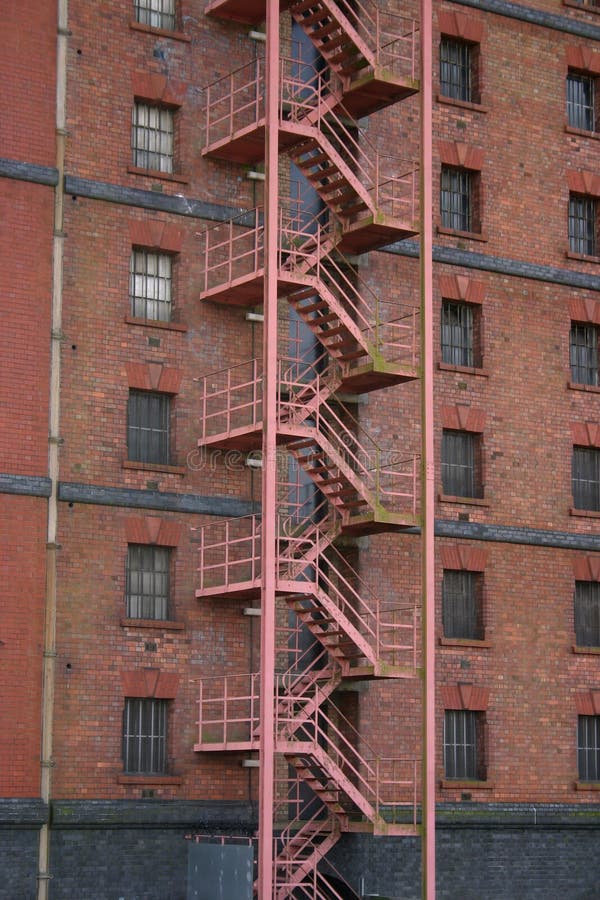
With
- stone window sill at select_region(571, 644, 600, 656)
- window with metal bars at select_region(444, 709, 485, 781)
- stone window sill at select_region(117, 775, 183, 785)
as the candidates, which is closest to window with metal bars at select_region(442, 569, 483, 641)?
window with metal bars at select_region(444, 709, 485, 781)

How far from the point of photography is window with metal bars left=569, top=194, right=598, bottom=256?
129 feet

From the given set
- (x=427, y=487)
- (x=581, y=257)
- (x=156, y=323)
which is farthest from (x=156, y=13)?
(x=581, y=257)

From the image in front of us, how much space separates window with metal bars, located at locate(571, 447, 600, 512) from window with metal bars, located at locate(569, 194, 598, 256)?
4.47m

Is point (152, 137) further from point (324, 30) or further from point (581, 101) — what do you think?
point (581, 101)

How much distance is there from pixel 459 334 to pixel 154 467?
26.4 feet

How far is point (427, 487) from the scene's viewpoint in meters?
32.0

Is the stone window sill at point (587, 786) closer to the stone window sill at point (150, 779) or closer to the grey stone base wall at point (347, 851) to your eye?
the grey stone base wall at point (347, 851)

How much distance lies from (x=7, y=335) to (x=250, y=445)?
16.5ft

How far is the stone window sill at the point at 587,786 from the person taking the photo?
36719mm

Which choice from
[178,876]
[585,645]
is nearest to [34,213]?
[178,876]

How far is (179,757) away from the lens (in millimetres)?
32000

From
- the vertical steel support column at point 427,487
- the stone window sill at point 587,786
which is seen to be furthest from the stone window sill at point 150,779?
the stone window sill at point 587,786

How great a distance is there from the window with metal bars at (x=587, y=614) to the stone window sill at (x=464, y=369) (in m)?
4.98

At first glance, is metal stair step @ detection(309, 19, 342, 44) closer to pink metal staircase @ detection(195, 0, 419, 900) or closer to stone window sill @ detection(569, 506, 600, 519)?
pink metal staircase @ detection(195, 0, 419, 900)
